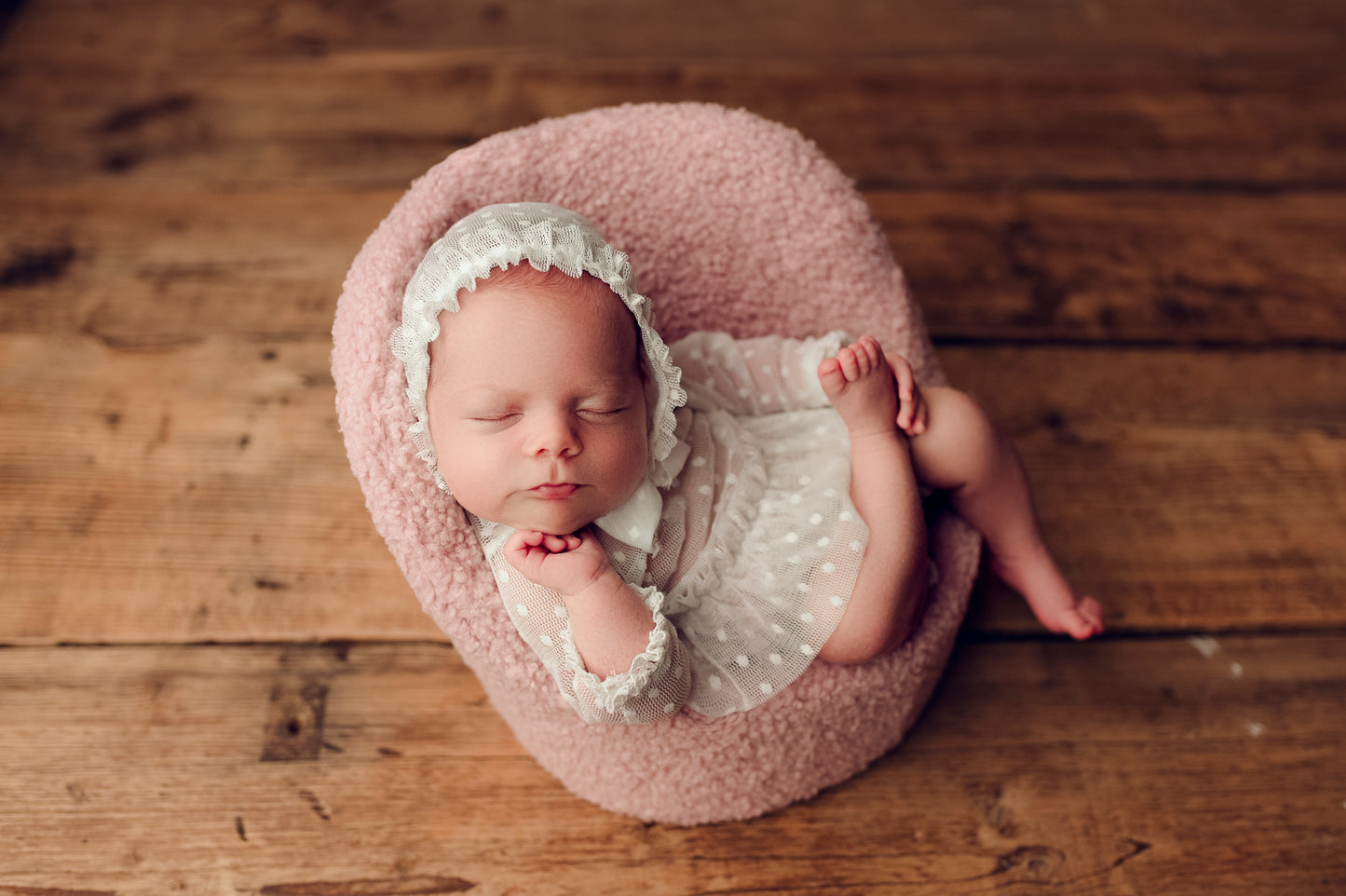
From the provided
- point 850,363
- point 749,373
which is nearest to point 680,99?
point 749,373

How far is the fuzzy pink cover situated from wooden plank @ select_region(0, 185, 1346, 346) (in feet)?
1.31

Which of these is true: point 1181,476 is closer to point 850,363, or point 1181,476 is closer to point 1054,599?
point 1054,599

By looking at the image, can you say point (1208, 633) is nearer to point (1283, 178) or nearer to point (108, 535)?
point (1283, 178)

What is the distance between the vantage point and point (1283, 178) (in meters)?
1.58

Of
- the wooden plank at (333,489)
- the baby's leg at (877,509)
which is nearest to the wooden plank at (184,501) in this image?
the wooden plank at (333,489)

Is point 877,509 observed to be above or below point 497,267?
below

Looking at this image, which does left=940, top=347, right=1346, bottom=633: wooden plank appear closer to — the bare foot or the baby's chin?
the bare foot

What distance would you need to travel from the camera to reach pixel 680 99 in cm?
160

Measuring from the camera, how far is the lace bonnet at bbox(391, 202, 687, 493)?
78cm

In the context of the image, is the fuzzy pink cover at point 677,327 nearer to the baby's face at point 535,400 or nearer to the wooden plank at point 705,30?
the baby's face at point 535,400

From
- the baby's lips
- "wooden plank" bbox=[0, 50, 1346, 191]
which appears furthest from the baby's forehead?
"wooden plank" bbox=[0, 50, 1346, 191]

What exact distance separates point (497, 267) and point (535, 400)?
4.4 inches

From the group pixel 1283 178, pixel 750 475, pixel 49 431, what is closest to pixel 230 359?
pixel 49 431

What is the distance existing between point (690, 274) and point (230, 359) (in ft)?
2.12
